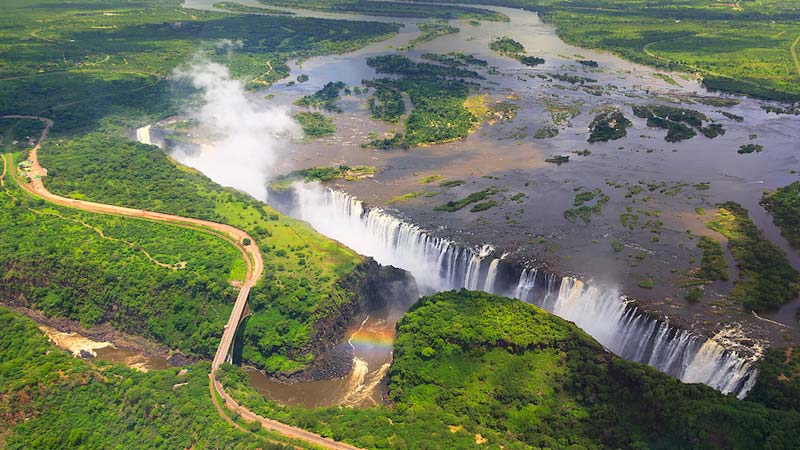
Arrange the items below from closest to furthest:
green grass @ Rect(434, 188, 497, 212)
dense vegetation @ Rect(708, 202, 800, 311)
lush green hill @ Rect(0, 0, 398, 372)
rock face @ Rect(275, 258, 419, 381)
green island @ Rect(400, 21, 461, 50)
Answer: dense vegetation @ Rect(708, 202, 800, 311)
rock face @ Rect(275, 258, 419, 381)
lush green hill @ Rect(0, 0, 398, 372)
green grass @ Rect(434, 188, 497, 212)
green island @ Rect(400, 21, 461, 50)

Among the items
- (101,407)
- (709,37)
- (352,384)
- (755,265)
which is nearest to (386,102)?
(352,384)

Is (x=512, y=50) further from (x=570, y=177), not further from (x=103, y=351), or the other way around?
(x=103, y=351)

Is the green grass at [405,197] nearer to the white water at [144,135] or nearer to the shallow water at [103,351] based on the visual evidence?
the shallow water at [103,351]

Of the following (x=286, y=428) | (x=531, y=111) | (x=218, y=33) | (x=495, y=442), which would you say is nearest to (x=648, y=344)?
(x=495, y=442)

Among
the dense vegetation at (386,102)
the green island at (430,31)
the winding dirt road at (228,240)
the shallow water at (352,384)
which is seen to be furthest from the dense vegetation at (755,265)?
the green island at (430,31)

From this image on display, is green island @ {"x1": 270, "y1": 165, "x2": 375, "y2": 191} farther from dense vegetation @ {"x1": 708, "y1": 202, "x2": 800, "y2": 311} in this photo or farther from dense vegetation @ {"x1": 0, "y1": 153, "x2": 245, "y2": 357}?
dense vegetation @ {"x1": 708, "y1": 202, "x2": 800, "y2": 311}

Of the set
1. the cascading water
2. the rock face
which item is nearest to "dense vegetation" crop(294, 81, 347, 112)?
the cascading water

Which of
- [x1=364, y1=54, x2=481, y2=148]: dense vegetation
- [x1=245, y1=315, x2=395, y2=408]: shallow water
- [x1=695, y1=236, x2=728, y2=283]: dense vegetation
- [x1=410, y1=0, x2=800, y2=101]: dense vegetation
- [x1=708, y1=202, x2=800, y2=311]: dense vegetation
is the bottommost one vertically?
[x1=245, y1=315, x2=395, y2=408]: shallow water
